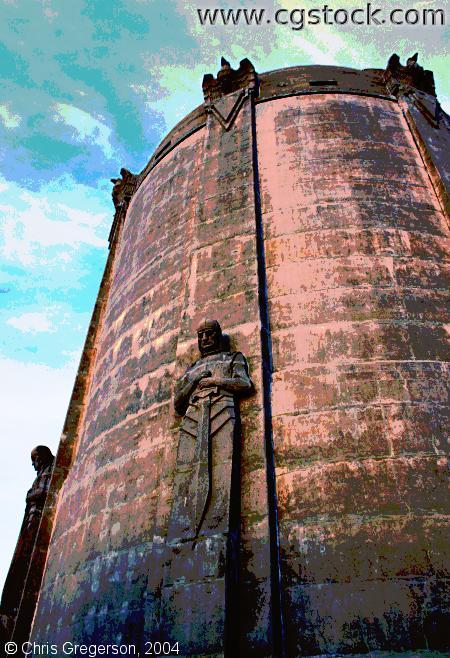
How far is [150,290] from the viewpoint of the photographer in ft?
32.4

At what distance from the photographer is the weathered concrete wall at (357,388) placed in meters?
4.99

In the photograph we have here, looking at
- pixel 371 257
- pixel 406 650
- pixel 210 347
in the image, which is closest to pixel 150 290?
pixel 210 347

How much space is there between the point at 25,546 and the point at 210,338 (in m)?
6.23

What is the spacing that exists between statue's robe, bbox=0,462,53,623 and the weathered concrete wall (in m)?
6.25

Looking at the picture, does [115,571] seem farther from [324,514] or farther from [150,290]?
[150,290]

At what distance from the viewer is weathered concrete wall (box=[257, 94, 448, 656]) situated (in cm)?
499

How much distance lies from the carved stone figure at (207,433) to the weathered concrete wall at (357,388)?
70 cm

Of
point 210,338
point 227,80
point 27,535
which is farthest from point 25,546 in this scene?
point 227,80

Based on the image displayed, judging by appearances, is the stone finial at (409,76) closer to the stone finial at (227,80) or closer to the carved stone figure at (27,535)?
the stone finial at (227,80)

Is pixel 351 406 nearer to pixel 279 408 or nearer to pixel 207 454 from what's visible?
pixel 279 408

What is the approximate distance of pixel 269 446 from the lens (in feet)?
20.0

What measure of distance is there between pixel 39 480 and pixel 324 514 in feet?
23.9

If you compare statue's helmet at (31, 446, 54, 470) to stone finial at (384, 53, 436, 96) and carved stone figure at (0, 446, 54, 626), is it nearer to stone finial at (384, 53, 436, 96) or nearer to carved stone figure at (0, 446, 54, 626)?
carved stone figure at (0, 446, 54, 626)

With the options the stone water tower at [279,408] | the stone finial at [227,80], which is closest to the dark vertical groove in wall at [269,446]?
the stone water tower at [279,408]
